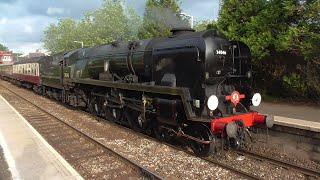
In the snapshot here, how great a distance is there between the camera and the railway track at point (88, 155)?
787cm

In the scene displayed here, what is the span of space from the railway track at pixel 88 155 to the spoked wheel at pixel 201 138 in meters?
1.66

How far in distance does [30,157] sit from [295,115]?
7.36m

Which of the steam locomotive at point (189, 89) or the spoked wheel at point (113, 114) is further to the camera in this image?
the spoked wheel at point (113, 114)

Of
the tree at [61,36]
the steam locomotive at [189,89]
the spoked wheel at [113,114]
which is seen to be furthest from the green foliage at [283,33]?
the tree at [61,36]

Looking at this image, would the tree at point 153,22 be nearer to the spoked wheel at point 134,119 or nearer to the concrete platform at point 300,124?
the spoked wheel at point 134,119

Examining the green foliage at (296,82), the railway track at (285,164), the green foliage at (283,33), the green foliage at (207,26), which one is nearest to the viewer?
the railway track at (285,164)

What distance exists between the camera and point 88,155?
31.0 feet

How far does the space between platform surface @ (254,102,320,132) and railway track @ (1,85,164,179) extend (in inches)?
149

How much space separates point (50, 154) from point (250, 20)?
367 inches

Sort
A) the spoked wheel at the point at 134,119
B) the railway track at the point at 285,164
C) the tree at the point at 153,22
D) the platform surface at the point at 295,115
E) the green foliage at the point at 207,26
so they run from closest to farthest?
the railway track at the point at 285,164 < the platform surface at the point at 295,115 < the spoked wheel at the point at 134,119 < the green foliage at the point at 207,26 < the tree at the point at 153,22

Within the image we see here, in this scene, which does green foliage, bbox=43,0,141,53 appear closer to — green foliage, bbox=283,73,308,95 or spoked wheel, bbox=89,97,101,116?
spoked wheel, bbox=89,97,101,116

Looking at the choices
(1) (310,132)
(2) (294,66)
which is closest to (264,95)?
(2) (294,66)

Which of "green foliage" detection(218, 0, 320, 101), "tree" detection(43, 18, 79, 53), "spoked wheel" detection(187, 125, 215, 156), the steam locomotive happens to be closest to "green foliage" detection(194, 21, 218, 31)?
"green foliage" detection(218, 0, 320, 101)

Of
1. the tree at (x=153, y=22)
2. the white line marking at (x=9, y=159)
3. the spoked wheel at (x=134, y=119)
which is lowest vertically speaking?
the white line marking at (x=9, y=159)
